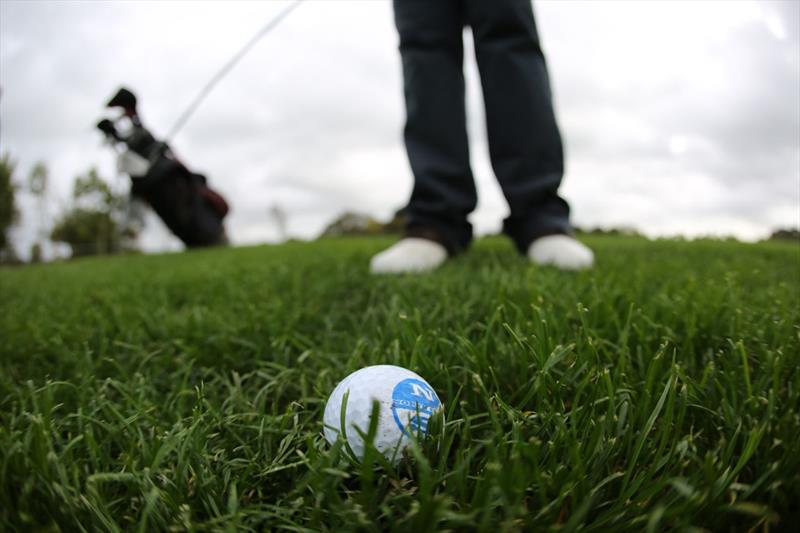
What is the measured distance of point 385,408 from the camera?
0.82 metres

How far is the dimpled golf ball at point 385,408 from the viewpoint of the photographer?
0.80m

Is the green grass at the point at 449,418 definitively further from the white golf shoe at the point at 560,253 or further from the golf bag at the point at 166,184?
the golf bag at the point at 166,184

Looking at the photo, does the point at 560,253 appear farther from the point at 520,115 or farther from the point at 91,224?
the point at 91,224

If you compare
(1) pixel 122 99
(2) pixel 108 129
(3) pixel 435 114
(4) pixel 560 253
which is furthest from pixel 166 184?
(4) pixel 560 253

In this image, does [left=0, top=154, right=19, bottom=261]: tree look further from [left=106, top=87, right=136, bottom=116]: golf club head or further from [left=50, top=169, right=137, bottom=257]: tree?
[left=106, top=87, right=136, bottom=116]: golf club head

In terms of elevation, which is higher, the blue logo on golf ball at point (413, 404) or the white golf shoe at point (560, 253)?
the white golf shoe at point (560, 253)

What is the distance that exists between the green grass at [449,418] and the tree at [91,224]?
34.2 metres

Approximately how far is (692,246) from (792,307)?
2.39 meters

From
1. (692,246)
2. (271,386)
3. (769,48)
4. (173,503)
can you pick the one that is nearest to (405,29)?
(769,48)

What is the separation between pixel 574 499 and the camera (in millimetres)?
670

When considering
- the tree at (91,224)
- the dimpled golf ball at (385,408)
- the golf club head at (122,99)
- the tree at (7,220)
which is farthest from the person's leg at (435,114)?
the tree at (91,224)

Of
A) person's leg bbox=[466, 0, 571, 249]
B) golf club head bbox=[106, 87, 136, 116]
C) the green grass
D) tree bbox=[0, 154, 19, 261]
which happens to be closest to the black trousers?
person's leg bbox=[466, 0, 571, 249]

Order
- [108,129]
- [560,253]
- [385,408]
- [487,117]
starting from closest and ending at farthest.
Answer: [385,408]
[560,253]
[487,117]
[108,129]

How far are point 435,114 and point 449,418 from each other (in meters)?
1.89
